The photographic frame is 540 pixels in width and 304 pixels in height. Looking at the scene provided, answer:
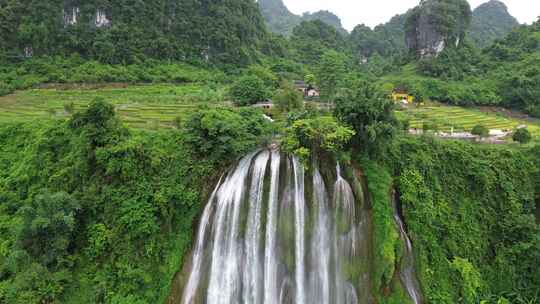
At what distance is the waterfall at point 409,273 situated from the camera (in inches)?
507

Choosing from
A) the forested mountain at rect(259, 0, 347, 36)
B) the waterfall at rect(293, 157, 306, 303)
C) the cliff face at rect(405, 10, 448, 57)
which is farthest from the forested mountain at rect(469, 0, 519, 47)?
the waterfall at rect(293, 157, 306, 303)

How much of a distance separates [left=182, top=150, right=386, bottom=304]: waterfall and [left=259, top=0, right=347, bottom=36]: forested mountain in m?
123

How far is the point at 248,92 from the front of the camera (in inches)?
1032

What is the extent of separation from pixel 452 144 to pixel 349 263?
9218mm

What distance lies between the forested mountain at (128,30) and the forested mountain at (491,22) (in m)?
74.6

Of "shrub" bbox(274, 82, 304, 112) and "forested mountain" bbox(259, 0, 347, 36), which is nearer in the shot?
"shrub" bbox(274, 82, 304, 112)

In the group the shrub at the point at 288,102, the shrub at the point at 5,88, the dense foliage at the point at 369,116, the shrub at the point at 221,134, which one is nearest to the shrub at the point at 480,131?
the dense foliage at the point at 369,116

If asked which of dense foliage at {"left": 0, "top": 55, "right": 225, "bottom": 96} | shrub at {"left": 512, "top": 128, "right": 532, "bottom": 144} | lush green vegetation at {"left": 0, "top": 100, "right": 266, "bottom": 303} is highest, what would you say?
dense foliage at {"left": 0, "top": 55, "right": 225, "bottom": 96}

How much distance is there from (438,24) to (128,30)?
183 ft

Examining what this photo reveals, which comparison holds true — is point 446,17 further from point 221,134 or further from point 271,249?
point 271,249

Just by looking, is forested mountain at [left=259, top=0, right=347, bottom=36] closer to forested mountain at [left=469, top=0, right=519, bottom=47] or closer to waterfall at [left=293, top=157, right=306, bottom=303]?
forested mountain at [left=469, top=0, right=519, bottom=47]

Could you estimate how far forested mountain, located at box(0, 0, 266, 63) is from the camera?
42.6 m

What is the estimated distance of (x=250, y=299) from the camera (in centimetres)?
1273

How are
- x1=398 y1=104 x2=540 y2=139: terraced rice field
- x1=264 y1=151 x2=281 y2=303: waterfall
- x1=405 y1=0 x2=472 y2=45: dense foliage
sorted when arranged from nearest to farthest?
x1=264 y1=151 x2=281 y2=303: waterfall, x1=398 y1=104 x2=540 y2=139: terraced rice field, x1=405 y1=0 x2=472 y2=45: dense foliage
